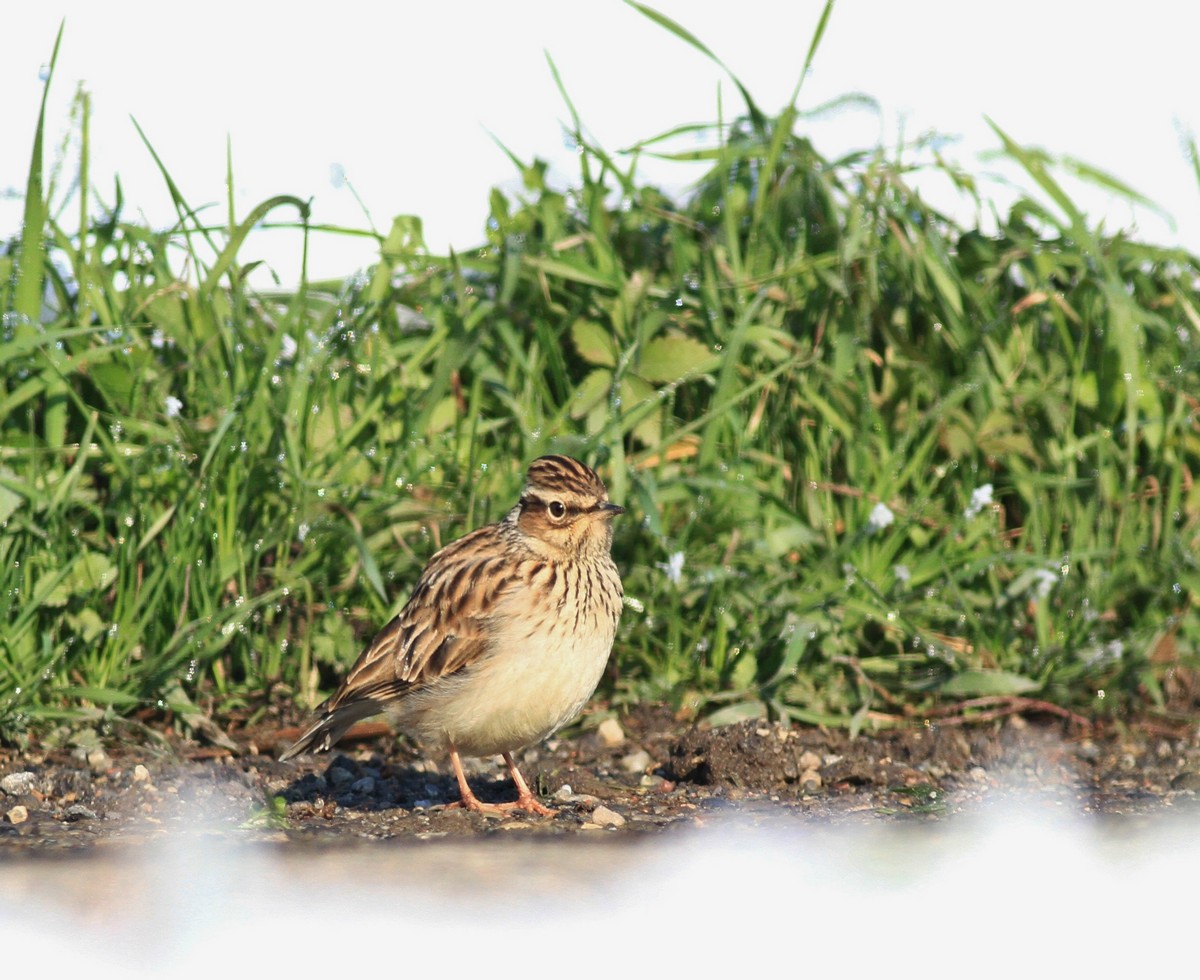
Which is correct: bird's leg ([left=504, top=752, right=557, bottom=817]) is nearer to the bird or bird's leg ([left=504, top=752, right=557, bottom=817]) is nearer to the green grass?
the bird

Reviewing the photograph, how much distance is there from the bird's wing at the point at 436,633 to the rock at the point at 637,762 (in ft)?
2.87

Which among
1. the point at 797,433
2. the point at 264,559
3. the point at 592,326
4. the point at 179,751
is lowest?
the point at 179,751

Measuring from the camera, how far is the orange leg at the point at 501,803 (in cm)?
570

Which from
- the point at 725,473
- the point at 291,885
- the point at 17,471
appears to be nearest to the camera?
the point at 291,885

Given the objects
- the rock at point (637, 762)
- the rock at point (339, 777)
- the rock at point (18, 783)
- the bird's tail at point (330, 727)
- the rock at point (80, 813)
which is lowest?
the rock at point (339, 777)

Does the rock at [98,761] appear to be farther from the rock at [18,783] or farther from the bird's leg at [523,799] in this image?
the bird's leg at [523,799]

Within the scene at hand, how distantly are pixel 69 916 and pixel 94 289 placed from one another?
3341mm

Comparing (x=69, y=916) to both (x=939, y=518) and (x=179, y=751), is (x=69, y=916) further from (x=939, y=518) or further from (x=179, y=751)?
(x=939, y=518)

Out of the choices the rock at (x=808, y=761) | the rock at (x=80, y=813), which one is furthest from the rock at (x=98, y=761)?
the rock at (x=808, y=761)

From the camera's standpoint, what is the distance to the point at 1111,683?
6.92m

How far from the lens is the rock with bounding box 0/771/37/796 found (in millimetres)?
5781

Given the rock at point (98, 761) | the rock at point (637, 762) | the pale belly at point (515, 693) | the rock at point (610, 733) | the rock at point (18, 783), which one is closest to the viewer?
the pale belly at point (515, 693)

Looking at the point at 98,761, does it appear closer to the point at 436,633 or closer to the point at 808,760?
the point at 436,633

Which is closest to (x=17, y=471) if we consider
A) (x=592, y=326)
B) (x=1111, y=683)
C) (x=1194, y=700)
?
(x=592, y=326)
